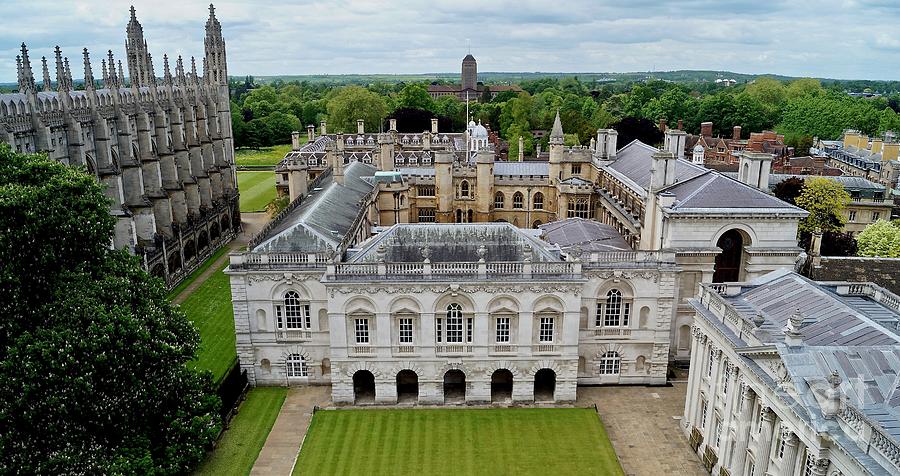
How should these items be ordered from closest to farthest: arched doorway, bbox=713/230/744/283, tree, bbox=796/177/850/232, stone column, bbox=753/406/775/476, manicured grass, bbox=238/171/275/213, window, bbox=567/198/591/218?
stone column, bbox=753/406/775/476
arched doorway, bbox=713/230/744/283
tree, bbox=796/177/850/232
window, bbox=567/198/591/218
manicured grass, bbox=238/171/275/213

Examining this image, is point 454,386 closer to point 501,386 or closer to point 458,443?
point 501,386

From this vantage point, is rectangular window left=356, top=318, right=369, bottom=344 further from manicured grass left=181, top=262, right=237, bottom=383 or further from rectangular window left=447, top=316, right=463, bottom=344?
manicured grass left=181, top=262, right=237, bottom=383

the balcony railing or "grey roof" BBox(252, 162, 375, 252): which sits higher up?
"grey roof" BBox(252, 162, 375, 252)

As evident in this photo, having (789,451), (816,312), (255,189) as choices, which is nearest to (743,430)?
(789,451)

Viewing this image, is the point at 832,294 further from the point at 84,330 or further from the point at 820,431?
the point at 84,330

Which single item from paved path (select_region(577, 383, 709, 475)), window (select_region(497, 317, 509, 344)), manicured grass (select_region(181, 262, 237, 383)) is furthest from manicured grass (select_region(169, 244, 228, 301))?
paved path (select_region(577, 383, 709, 475))

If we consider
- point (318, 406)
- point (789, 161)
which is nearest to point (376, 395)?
point (318, 406)

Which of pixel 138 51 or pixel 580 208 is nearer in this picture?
pixel 580 208
